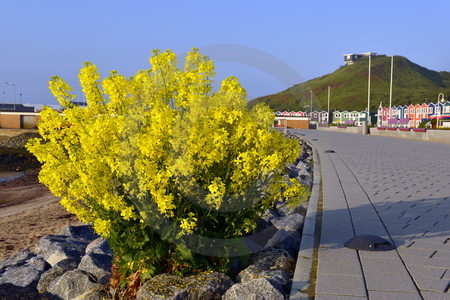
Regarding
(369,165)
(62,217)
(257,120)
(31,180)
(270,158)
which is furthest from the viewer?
(31,180)

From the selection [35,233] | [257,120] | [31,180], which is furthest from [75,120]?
[31,180]

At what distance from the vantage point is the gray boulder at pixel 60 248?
6809 millimetres

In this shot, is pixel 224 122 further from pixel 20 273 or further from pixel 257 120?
pixel 20 273

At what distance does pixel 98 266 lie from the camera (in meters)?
5.66

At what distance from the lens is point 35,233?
11047 mm

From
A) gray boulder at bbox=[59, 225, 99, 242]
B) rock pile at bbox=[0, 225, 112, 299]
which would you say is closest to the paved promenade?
rock pile at bbox=[0, 225, 112, 299]

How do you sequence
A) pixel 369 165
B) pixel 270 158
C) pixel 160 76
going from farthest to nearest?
pixel 369 165
pixel 160 76
pixel 270 158

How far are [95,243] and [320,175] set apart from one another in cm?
642

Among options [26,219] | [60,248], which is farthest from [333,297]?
[26,219]

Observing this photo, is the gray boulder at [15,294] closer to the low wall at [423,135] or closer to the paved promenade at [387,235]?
the paved promenade at [387,235]

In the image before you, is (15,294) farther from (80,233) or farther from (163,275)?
(80,233)

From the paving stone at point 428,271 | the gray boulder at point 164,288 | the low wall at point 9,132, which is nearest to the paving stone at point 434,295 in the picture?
the paving stone at point 428,271

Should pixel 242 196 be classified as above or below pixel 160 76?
below

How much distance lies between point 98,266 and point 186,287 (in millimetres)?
1948
